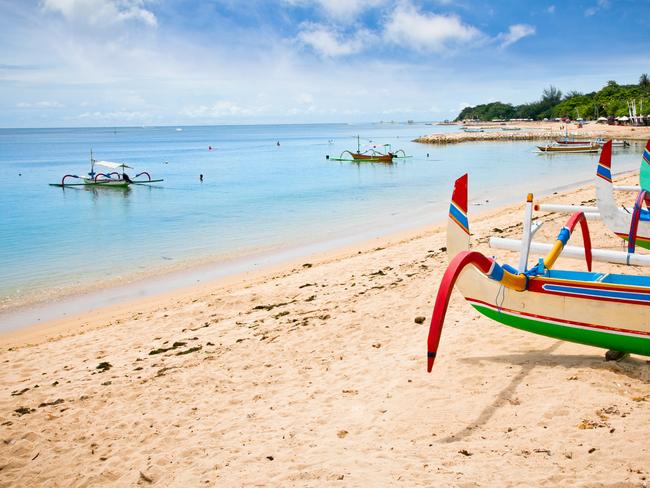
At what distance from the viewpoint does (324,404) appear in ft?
17.5

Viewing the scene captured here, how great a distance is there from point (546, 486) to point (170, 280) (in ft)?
38.2

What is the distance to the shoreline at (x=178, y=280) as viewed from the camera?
10.9m

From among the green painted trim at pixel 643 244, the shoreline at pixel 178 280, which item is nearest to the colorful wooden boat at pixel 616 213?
the green painted trim at pixel 643 244

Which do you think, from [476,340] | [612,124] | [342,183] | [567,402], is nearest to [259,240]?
[476,340]

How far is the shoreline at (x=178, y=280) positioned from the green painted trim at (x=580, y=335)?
8468mm

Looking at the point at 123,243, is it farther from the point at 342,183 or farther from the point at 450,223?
the point at 342,183

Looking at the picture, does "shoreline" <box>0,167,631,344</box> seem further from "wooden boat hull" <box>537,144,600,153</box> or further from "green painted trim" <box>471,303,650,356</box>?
"wooden boat hull" <box>537,144,600,153</box>

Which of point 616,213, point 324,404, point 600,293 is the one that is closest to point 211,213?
point 616,213

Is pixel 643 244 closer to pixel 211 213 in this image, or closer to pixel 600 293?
pixel 600 293

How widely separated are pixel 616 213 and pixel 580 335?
4551mm

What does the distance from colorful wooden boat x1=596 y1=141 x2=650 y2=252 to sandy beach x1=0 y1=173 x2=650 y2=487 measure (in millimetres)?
964

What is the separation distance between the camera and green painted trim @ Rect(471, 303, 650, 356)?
187 inches

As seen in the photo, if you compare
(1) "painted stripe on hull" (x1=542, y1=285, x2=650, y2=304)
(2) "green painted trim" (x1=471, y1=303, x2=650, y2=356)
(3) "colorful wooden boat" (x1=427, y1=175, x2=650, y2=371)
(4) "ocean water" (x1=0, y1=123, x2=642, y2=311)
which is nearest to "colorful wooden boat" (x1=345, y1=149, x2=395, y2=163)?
(4) "ocean water" (x1=0, y1=123, x2=642, y2=311)

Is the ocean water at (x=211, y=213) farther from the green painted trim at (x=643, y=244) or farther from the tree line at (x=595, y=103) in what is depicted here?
the tree line at (x=595, y=103)
